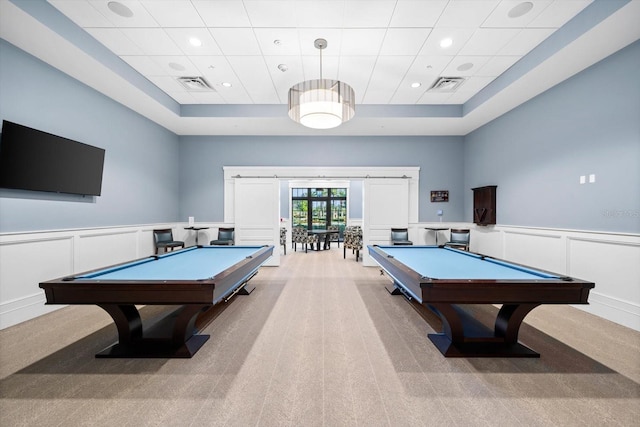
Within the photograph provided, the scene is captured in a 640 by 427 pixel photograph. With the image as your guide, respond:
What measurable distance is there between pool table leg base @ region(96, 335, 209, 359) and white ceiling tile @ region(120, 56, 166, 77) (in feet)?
12.0

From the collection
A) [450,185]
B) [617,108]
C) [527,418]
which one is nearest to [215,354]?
[527,418]

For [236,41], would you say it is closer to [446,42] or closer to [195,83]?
[195,83]

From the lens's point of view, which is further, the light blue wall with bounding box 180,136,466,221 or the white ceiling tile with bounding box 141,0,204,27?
the light blue wall with bounding box 180,136,466,221

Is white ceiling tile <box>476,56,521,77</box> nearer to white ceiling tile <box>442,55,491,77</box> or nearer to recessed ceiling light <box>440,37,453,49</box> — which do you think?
white ceiling tile <box>442,55,491,77</box>

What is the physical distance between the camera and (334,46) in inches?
129

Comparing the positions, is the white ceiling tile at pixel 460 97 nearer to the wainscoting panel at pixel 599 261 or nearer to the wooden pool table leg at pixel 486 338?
the wainscoting panel at pixel 599 261

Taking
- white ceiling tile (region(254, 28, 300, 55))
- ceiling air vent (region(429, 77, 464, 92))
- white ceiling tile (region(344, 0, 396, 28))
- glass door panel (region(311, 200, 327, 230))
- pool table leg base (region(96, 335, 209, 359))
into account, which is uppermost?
ceiling air vent (region(429, 77, 464, 92))

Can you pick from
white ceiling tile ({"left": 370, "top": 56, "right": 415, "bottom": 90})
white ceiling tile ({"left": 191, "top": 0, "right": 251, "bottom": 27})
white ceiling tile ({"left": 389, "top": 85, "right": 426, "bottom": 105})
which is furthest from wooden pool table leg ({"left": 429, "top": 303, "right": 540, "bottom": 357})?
white ceiling tile ({"left": 389, "top": 85, "right": 426, "bottom": 105})

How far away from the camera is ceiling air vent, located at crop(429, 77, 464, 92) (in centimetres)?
411

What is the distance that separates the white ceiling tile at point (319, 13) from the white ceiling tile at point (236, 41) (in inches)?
25.5

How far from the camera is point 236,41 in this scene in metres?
3.20

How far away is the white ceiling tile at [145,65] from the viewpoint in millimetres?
3574

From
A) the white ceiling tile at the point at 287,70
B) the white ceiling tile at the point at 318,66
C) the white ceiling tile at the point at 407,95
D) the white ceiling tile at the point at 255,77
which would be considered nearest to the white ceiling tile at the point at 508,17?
the white ceiling tile at the point at 407,95

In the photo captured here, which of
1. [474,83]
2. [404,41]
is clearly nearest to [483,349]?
[404,41]
